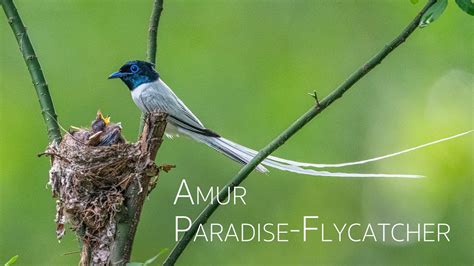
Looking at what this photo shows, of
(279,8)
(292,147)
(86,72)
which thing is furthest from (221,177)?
(279,8)

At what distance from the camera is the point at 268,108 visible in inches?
378

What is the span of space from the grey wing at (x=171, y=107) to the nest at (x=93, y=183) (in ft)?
0.96

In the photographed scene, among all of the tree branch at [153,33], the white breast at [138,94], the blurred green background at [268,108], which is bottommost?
the tree branch at [153,33]

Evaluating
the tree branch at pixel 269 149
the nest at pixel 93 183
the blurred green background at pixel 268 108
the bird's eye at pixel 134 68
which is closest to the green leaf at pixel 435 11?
the tree branch at pixel 269 149

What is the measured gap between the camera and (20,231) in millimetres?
9305

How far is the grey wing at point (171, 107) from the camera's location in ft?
17.3

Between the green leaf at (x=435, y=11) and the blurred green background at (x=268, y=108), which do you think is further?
the blurred green background at (x=268, y=108)

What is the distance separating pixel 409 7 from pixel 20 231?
4.65 meters

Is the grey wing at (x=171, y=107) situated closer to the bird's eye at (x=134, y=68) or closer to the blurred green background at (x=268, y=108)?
the bird's eye at (x=134, y=68)

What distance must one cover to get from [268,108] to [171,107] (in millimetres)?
4292

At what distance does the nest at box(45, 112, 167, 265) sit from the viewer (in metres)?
4.21

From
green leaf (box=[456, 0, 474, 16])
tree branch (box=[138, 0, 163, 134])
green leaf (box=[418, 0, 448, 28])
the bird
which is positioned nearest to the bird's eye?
the bird

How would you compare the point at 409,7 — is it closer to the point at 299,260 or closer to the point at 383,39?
the point at 383,39

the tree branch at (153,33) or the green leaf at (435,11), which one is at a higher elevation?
the tree branch at (153,33)
